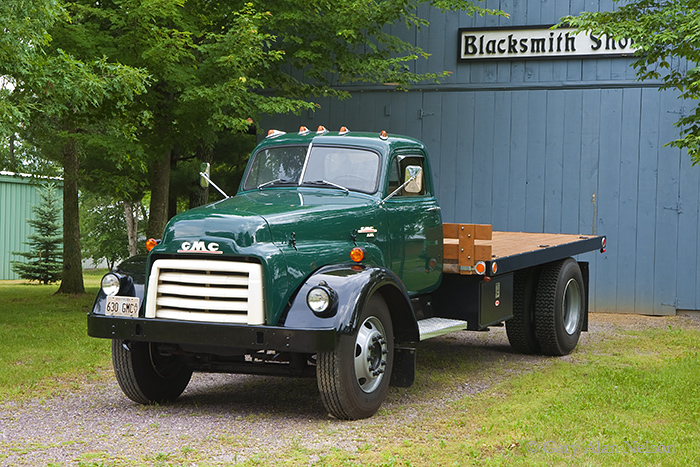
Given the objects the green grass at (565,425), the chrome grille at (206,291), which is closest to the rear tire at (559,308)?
the green grass at (565,425)

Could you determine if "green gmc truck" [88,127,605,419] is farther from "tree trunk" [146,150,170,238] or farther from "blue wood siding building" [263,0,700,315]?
"tree trunk" [146,150,170,238]

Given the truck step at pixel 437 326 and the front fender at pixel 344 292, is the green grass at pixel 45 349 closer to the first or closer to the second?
the front fender at pixel 344 292

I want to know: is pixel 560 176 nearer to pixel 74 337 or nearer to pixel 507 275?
pixel 507 275

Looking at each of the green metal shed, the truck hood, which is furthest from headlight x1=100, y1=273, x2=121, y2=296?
the green metal shed

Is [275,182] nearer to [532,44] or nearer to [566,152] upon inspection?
[566,152]

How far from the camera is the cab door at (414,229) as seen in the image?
7.14 m

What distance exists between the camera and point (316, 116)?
15.1 meters

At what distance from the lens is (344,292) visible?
5.87 meters

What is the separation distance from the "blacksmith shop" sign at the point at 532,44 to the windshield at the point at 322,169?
7327 mm

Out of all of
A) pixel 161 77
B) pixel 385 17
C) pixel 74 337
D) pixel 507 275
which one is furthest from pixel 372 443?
pixel 385 17

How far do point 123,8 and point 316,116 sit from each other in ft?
16.1

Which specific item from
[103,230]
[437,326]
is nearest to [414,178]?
[437,326]

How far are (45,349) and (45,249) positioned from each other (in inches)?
532

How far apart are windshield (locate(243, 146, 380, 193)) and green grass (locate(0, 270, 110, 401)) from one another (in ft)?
8.35
